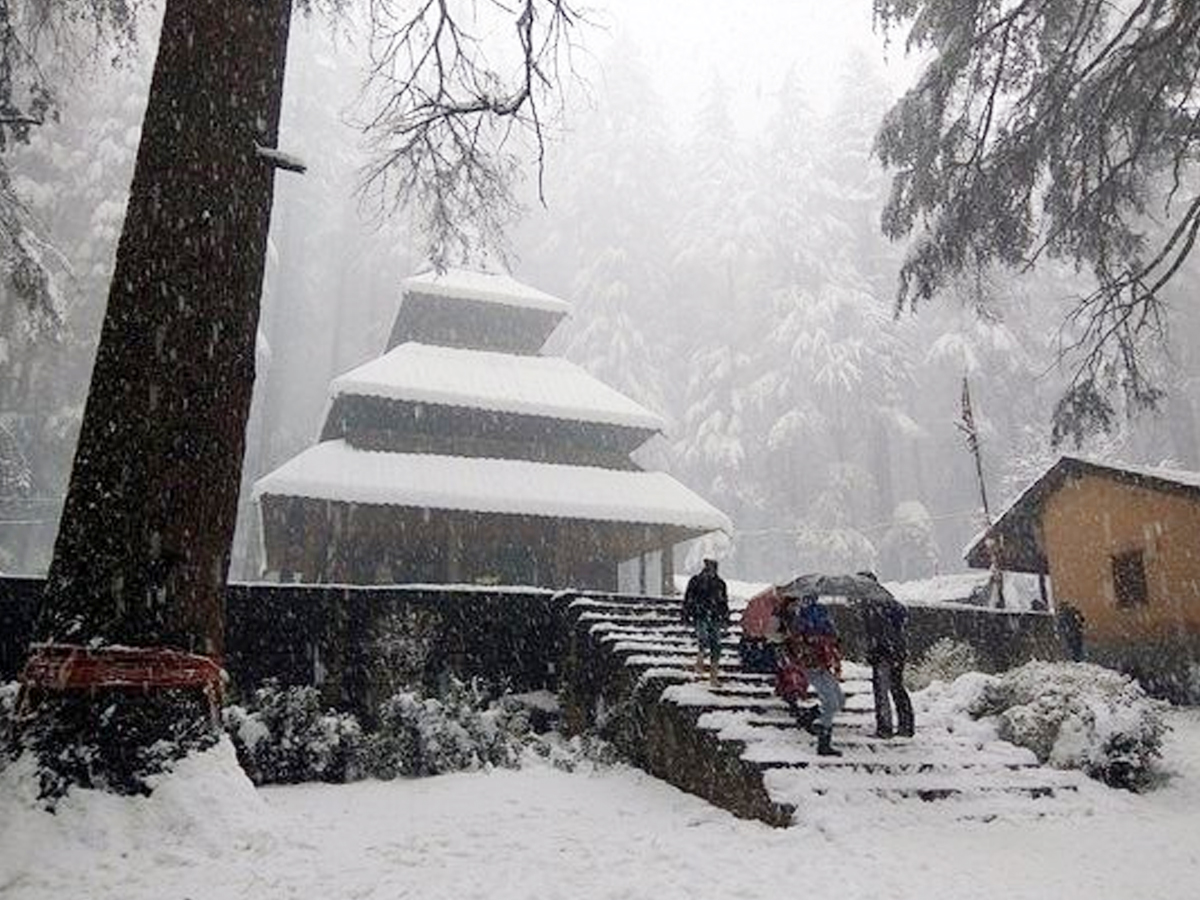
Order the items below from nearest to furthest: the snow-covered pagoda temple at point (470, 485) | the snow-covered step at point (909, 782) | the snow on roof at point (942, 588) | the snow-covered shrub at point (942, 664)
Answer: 1. the snow-covered step at point (909, 782)
2. the snow-covered shrub at point (942, 664)
3. the snow-covered pagoda temple at point (470, 485)
4. the snow on roof at point (942, 588)

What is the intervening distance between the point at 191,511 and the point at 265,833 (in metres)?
1.57

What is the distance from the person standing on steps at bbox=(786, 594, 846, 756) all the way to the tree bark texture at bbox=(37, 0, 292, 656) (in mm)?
5841

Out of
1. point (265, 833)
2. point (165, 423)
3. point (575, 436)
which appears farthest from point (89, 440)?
point (575, 436)

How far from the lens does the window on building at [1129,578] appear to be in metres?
17.6

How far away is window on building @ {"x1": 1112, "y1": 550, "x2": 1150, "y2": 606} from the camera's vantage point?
57.7 feet

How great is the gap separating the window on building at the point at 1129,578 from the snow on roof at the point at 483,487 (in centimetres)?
773

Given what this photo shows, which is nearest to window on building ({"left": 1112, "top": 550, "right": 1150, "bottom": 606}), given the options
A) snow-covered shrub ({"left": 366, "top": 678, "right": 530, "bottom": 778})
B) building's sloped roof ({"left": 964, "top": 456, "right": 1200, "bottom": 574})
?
building's sloped roof ({"left": 964, "top": 456, "right": 1200, "bottom": 574})

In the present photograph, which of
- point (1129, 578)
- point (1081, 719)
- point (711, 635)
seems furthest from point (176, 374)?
point (1129, 578)

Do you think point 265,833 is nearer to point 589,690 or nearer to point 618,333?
point 589,690

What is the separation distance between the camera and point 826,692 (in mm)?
8609

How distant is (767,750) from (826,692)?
2.66ft

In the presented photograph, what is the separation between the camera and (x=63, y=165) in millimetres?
38062

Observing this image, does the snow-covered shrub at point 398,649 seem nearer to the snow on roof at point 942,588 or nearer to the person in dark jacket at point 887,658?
the person in dark jacket at point 887,658

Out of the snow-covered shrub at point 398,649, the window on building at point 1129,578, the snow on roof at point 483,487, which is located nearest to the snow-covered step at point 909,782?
the snow-covered shrub at point 398,649
